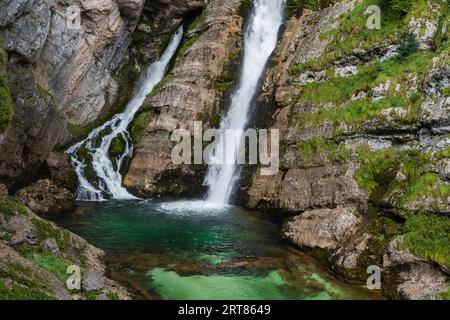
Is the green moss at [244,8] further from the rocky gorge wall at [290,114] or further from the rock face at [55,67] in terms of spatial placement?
the rock face at [55,67]

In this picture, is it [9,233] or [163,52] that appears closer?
[9,233]

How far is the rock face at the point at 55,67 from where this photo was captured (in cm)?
1814

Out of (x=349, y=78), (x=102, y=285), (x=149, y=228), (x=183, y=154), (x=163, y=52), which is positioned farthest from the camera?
(x=163, y=52)

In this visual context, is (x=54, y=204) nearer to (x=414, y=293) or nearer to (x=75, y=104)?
(x=75, y=104)

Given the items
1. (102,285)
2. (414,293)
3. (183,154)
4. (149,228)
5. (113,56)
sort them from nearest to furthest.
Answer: (102,285)
(414,293)
(149,228)
(183,154)
(113,56)

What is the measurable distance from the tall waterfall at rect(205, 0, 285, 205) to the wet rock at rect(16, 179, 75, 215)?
26.1 ft

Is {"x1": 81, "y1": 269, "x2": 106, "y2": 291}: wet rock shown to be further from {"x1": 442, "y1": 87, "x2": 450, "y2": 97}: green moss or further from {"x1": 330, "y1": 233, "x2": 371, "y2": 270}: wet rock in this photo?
{"x1": 442, "y1": 87, "x2": 450, "y2": 97}: green moss

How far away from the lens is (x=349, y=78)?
68.7ft

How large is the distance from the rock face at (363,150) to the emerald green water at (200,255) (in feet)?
3.95

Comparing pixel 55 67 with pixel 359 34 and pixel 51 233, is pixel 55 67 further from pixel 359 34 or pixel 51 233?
pixel 359 34

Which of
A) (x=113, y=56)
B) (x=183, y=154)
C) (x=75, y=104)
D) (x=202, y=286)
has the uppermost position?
(x=113, y=56)

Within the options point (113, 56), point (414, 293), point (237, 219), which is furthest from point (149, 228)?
point (113, 56)

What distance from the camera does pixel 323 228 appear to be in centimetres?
1677

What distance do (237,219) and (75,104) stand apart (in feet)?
47.0
